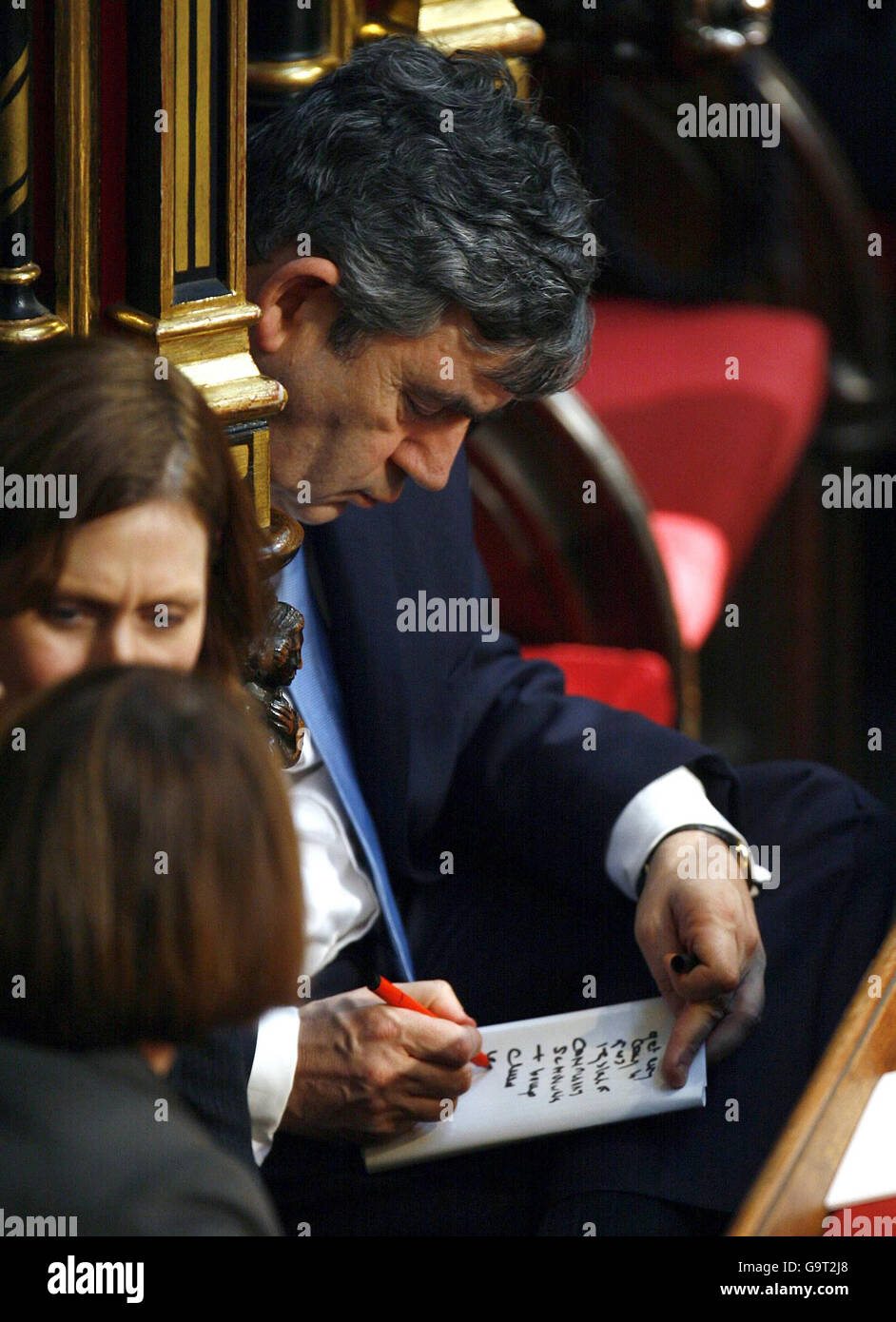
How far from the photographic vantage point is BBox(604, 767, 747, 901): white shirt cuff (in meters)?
1.63

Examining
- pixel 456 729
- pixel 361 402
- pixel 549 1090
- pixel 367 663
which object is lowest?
pixel 549 1090

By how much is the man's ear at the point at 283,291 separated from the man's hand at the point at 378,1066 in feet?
1.74

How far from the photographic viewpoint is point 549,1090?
53.3 inches

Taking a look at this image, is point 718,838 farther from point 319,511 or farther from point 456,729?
point 319,511

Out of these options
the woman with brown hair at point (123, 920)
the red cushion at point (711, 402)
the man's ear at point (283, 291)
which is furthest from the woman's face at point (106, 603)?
the red cushion at point (711, 402)

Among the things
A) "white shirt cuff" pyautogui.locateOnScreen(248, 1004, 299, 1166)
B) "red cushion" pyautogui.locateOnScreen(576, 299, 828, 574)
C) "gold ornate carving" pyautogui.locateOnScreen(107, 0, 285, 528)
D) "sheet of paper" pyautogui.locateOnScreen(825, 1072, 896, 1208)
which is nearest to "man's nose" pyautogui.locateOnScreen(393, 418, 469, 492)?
"gold ornate carving" pyautogui.locateOnScreen(107, 0, 285, 528)

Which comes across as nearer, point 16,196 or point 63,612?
point 63,612

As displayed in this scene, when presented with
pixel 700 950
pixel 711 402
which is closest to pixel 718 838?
pixel 700 950

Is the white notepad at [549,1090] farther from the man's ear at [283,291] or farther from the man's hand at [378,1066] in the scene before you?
the man's ear at [283,291]

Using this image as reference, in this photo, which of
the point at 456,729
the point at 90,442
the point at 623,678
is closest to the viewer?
the point at 90,442

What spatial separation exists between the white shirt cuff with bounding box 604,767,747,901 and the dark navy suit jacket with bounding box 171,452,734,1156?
0.01m

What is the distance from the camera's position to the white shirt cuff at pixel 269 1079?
133 cm

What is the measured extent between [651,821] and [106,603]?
0.81 metres
